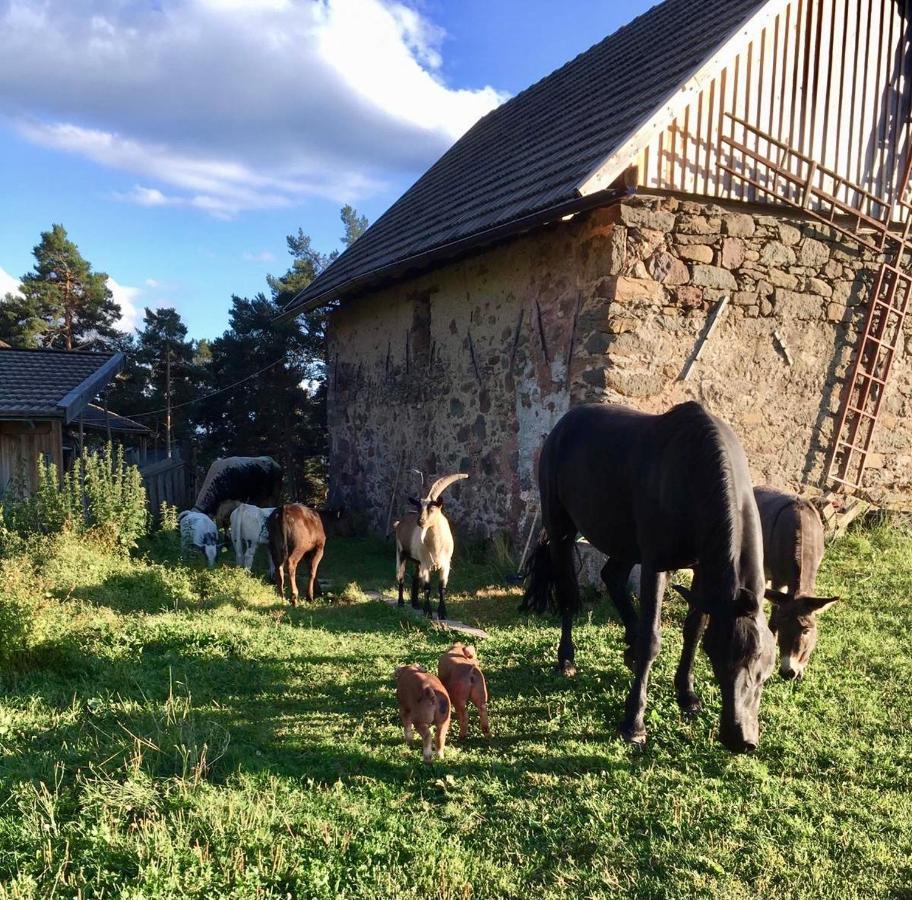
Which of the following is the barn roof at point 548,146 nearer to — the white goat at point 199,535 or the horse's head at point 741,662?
the white goat at point 199,535

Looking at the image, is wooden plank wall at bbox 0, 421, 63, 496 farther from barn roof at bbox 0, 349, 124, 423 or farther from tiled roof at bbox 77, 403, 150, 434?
tiled roof at bbox 77, 403, 150, 434

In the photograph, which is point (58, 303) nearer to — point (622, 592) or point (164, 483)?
point (164, 483)

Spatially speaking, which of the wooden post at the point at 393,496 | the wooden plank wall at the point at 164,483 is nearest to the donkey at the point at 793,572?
the wooden post at the point at 393,496

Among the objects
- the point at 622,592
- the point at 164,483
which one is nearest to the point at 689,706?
the point at 622,592

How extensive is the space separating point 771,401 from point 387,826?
689 cm

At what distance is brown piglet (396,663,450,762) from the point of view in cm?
399

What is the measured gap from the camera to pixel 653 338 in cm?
789

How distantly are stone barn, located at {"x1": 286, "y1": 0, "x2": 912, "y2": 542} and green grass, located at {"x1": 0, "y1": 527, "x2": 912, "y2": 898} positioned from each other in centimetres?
286

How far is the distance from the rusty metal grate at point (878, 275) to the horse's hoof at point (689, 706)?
5.30 meters

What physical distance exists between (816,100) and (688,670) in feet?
23.4

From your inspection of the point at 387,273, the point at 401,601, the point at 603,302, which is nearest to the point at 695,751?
the point at 401,601

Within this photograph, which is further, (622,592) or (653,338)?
(653,338)

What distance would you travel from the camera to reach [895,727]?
4566 mm

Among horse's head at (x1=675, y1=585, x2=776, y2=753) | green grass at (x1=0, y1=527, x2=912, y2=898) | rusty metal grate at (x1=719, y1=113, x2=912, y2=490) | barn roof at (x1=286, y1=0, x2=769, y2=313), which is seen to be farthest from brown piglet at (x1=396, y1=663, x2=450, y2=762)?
rusty metal grate at (x1=719, y1=113, x2=912, y2=490)
